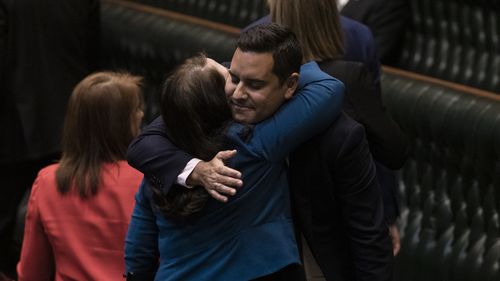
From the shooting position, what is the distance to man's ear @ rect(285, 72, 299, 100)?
3.02 metres

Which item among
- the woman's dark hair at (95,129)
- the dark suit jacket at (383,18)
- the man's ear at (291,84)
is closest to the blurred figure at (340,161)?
the man's ear at (291,84)

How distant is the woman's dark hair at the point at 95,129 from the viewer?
3686 millimetres

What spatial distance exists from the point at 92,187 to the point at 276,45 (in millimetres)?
966

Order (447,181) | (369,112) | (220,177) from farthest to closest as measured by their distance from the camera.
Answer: (447,181) < (369,112) < (220,177)

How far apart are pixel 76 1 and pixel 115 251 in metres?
2.03

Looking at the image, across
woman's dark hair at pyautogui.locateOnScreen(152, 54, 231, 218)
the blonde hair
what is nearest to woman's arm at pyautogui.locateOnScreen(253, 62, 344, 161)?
woman's dark hair at pyautogui.locateOnScreen(152, 54, 231, 218)

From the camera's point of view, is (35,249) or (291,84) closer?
(291,84)

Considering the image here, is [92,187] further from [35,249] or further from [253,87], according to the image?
[253,87]

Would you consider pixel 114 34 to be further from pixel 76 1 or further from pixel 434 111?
pixel 434 111

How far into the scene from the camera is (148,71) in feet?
19.0

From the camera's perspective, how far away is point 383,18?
5137mm

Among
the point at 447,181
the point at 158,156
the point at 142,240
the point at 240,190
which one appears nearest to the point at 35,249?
the point at 142,240

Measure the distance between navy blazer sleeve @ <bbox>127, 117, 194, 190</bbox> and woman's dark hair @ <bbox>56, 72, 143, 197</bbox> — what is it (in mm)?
540

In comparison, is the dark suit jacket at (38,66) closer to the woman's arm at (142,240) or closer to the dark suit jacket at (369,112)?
the dark suit jacket at (369,112)
